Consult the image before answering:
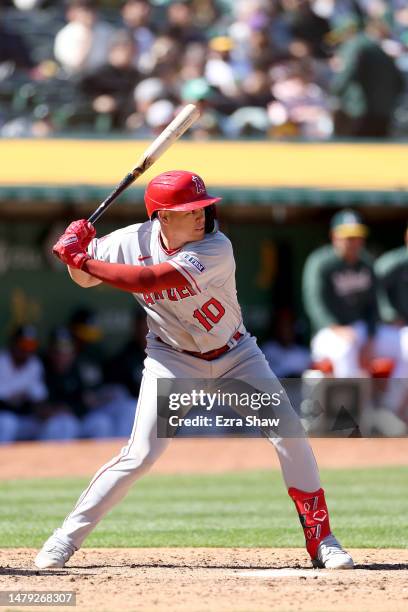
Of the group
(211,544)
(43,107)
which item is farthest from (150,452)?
(43,107)

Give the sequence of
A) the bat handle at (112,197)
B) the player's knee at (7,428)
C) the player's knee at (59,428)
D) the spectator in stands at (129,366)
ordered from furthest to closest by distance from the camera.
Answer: the spectator in stands at (129,366)
the player's knee at (59,428)
the player's knee at (7,428)
the bat handle at (112,197)

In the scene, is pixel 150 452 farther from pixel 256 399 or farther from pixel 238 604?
pixel 238 604

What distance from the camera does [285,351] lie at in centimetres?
1285

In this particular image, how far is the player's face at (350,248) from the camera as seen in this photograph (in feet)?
35.6

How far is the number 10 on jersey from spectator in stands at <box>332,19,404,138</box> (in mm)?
7795

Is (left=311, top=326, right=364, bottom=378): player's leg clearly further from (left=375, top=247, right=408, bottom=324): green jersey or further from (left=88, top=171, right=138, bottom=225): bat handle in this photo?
(left=88, top=171, right=138, bottom=225): bat handle

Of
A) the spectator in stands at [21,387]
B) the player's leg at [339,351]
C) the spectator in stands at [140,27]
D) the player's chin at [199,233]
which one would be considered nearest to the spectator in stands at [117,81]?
the spectator in stands at [140,27]

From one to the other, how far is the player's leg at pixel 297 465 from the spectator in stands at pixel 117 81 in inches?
306

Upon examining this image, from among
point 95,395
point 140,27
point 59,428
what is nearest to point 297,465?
point 59,428

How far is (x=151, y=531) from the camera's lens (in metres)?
6.68

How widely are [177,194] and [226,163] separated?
7348 millimetres

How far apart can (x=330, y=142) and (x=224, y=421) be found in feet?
23.5

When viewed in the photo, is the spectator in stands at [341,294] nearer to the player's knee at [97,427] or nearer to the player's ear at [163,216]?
the player's knee at [97,427]

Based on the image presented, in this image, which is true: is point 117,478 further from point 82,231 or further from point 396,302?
point 396,302
